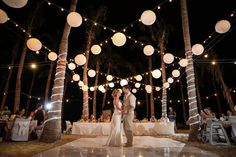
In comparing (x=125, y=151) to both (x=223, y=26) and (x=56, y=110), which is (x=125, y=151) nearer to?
(x=56, y=110)

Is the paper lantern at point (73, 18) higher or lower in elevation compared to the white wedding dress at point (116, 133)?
higher

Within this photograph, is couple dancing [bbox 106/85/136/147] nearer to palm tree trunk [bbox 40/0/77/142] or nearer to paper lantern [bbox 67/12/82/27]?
palm tree trunk [bbox 40/0/77/142]

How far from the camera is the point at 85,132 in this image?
11.8 meters

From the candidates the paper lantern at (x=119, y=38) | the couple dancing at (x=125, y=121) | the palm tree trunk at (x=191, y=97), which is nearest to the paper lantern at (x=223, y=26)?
the palm tree trunk at (x=191, y=97)

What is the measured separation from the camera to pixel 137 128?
11.7m

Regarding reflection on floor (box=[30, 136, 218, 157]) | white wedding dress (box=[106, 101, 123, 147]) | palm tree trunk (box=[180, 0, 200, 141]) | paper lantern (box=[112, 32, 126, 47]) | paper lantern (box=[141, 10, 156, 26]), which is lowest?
reflection on floor (box=[30, 136, 218, 157])

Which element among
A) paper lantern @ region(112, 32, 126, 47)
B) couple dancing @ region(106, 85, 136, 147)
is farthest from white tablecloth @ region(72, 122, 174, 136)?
A: paper lantern @ region(112, 32, 126, 47)

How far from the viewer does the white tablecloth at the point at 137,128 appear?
11680mm

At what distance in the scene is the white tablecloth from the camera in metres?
11.7

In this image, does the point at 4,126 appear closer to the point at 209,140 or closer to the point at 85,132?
the point at 85,132

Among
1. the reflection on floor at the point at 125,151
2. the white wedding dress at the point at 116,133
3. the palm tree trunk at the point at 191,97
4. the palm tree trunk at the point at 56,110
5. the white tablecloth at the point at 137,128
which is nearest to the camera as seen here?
the reflection on floor at the point at 125,151

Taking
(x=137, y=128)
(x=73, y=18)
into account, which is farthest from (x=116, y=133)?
(x=137, y=128)

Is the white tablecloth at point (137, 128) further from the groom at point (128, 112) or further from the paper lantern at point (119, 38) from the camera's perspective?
the groom at point (128, 112)

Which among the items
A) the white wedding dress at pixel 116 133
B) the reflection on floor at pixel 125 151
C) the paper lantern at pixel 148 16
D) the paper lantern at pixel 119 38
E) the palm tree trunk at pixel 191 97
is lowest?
the reflection on floor at pixel 125 151
